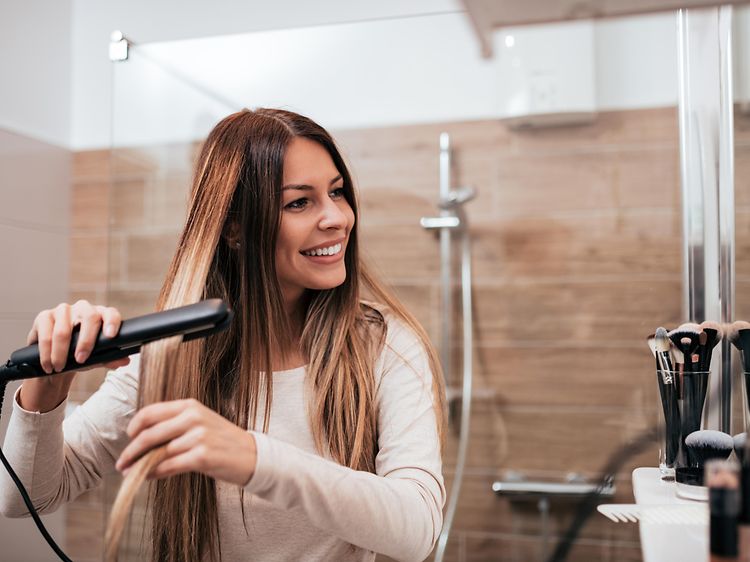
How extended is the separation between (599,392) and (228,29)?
46.7 inches

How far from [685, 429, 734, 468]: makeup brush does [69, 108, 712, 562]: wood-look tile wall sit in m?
0.50

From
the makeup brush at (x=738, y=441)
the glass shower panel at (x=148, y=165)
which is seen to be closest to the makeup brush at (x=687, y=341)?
the makeup brush at (x=738, y=441)

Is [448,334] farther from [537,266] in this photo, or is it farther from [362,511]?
[362,511]

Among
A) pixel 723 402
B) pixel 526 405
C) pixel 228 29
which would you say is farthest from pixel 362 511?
pixel 228 29

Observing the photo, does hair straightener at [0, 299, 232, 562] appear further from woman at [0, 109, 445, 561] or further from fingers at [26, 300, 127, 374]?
woman at [0, 109, 445, 561]

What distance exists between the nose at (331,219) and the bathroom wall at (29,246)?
2.54ft

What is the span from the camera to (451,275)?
1.51 m

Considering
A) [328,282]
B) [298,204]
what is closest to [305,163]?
[298,204]

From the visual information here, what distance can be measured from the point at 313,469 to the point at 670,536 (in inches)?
11.9

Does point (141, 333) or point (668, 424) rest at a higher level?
point (141, 333)

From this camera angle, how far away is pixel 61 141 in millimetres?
1845

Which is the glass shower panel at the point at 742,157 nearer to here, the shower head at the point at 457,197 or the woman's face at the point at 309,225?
the woman's face at the point at 309,225

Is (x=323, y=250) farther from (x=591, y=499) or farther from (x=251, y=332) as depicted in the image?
(x=591, y=499)

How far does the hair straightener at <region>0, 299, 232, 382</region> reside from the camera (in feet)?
2.00
